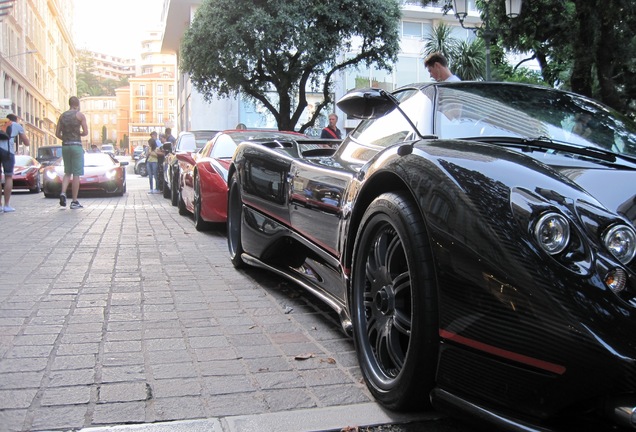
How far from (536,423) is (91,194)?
16202 millimetres

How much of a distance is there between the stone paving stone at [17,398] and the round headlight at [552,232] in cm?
197

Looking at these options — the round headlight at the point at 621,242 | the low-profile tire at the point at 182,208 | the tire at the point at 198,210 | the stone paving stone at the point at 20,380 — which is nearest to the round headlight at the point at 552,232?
the round headlight at the point at 621,242

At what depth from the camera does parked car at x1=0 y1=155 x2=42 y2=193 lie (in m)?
17.3

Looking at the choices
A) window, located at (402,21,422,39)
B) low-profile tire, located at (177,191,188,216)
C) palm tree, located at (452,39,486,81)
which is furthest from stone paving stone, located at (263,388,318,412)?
window, located at (402,21,422,39)

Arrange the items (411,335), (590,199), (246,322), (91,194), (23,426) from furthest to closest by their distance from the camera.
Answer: (91,194)
(246,322)
(23,426)
(411,335)
(590,199)

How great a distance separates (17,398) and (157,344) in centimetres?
83

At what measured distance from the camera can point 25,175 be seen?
17.4 metres

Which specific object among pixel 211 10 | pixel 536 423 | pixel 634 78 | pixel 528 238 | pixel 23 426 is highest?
pixel 211 10

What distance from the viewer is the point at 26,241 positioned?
23.0ft

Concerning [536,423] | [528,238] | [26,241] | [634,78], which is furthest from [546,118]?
[634,78]

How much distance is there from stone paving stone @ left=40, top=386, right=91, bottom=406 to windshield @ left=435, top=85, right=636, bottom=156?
6.04 ft

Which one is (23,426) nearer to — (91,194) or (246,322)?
(246,322)

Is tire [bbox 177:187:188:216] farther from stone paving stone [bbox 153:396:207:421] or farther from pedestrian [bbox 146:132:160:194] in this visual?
stone paving stone [bbox 153:396:207:421]

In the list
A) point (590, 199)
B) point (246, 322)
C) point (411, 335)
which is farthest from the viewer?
point (246, 322)
